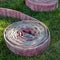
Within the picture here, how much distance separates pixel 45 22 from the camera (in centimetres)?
999

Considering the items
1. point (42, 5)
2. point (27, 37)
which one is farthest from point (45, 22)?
point (27, 37)

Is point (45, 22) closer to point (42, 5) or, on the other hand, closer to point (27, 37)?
point (42, 5)

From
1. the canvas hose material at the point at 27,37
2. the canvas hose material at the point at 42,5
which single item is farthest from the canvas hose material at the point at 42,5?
the canvas hose material at the point at 27,37

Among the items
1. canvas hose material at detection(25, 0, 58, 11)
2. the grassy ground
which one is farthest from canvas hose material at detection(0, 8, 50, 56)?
canvas hose material at detection(25, 0, 58, 11)

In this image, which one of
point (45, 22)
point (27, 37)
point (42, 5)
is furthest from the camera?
point (42, 5)

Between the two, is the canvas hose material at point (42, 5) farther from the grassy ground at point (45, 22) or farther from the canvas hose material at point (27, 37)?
the canvas hose material at point (27, 37)

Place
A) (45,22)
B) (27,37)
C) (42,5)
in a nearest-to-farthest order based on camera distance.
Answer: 1. (27,37)
2. (45,22)
3. (42,5)

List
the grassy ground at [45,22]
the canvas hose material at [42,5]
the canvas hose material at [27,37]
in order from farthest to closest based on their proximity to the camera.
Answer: the canvas hose material at [42,5] → the grassy ground at [45,22] → the canvas hose material at [27,37]

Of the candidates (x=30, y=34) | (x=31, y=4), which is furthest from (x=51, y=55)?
(x=31, y=4)

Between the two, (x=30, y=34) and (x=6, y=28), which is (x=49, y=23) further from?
(x=6, y=28)

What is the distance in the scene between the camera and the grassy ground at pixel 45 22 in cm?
826

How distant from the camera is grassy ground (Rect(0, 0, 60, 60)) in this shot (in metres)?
8.26

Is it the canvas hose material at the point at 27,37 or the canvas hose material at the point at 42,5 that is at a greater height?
the canvas hose material at the point at 42,5

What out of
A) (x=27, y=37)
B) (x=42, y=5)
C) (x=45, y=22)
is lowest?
(x=45, y=22)
